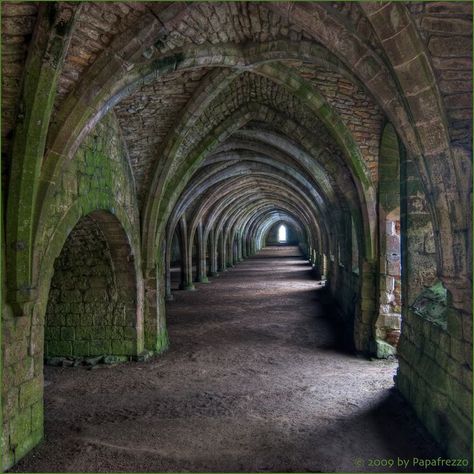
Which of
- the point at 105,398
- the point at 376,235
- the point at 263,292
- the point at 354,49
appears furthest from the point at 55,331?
the point at 263,292

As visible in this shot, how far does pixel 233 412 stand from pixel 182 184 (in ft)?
14.0

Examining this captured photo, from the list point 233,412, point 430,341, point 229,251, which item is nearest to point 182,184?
point 233,412

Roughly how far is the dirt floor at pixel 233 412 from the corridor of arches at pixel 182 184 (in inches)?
1.5

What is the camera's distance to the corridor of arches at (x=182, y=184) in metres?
3.66

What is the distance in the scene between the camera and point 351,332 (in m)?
9.24

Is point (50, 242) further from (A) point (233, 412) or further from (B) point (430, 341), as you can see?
(B) point (430, 341)

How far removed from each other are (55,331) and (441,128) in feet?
20.7

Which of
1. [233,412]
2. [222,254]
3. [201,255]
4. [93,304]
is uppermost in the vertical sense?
[201,255]

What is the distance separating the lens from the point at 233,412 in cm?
529

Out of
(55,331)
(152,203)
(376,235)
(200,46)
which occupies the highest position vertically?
(200,46)

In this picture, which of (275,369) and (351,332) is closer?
(275,369)

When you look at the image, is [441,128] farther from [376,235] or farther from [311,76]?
[376,235]

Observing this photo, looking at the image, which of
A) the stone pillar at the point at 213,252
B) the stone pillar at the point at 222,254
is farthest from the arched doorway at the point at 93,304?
the stone pillar at the point at 222,254

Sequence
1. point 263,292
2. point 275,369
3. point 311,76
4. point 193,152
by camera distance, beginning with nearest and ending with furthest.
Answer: point 311,76, point 275,369, point 193,152, point 263,292
